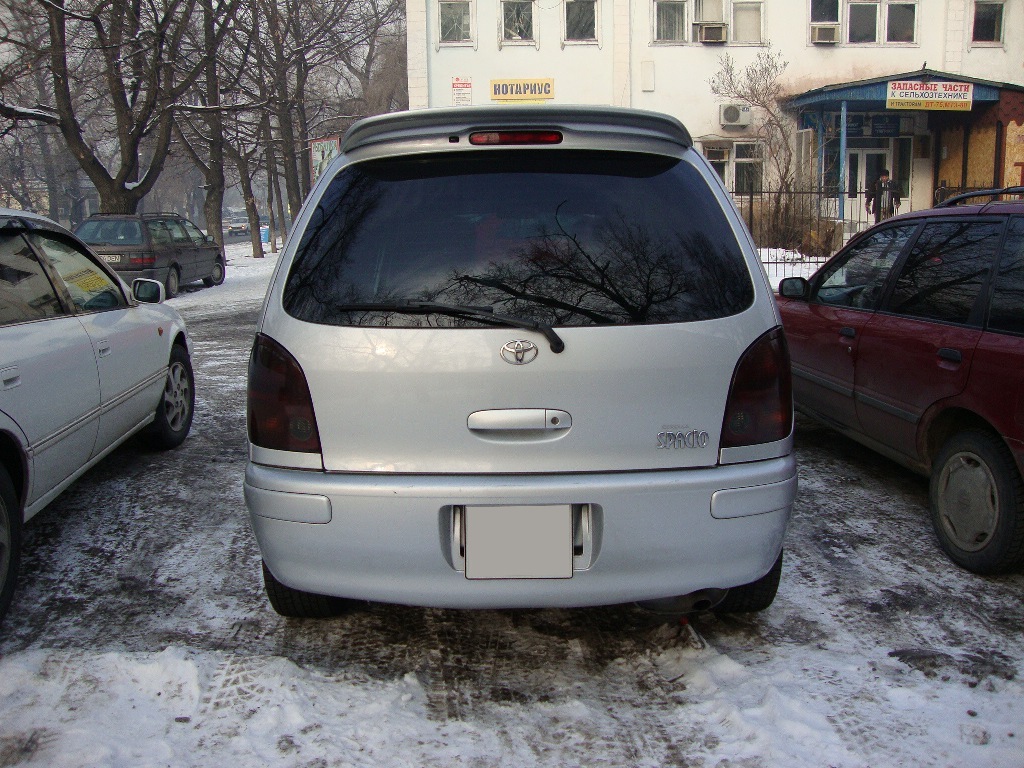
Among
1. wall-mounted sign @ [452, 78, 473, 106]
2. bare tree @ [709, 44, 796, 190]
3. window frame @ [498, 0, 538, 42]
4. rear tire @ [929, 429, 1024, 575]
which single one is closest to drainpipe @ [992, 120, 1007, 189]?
bare tree @ [709, 44, 796, 190]

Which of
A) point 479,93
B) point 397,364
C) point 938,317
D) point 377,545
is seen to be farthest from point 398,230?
point 479,93

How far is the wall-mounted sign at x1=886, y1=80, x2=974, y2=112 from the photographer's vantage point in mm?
22047

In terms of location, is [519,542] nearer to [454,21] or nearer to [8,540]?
[8,540]

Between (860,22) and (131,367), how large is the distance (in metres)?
24.5

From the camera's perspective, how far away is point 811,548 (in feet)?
12.8

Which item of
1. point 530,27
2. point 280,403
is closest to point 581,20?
point 530,27

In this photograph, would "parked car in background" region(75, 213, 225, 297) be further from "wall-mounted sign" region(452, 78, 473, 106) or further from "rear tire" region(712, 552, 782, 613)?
"rear tire" region(712, 552, 782, 613)

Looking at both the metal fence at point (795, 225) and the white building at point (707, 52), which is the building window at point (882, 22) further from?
the metal fence at point (795, 225)

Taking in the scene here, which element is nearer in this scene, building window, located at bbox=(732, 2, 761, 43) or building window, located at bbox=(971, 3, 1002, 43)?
building window, located at bbox=(732, 2, 761, 43)

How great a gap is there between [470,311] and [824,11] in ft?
81.8

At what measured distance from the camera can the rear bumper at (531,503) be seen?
248 cm

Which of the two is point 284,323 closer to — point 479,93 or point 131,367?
point 131,367

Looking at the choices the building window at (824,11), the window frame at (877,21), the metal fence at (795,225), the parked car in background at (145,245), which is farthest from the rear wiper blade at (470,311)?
the building window at (824,11)

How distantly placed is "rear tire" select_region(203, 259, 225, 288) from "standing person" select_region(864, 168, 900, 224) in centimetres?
1593
